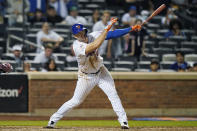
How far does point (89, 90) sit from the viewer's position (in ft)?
30.9

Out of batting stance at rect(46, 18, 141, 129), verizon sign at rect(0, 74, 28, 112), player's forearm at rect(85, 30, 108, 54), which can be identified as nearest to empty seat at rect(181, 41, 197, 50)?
verizon sign at rect(0, 74, 28, 112)

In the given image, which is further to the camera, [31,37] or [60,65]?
[31,37]

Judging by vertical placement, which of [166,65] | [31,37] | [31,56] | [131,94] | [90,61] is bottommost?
[131,94]

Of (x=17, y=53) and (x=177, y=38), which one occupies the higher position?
(x=177, y=38)

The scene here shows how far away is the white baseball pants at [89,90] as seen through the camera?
9.28 metres

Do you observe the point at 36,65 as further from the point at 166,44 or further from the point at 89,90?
the point at 89,90

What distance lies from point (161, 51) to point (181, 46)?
0.91 metres

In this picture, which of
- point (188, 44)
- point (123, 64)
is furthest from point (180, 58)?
point (188, 44)

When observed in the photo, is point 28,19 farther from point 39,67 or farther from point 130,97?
point 130,97

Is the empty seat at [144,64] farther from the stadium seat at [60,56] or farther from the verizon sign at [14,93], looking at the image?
the verizon sign at [14,93]

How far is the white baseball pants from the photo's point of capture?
9281mm

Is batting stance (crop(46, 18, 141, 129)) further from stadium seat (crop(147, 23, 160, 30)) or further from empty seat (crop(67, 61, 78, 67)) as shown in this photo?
stadium seat (crop(147, 23, 160, 30))

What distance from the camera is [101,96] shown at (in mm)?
13812

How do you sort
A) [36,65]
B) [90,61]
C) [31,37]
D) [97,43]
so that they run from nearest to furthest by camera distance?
[97,43] → [90,61] → [36,65] → [31,37]
